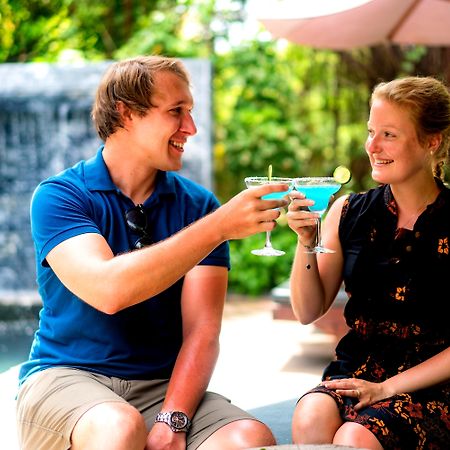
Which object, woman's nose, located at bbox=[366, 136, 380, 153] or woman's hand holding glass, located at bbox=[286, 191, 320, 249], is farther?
woman's nose, located at bbox=[366, 136, 380, 153]

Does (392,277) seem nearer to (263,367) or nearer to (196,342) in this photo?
(196,342)

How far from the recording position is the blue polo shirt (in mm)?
2328

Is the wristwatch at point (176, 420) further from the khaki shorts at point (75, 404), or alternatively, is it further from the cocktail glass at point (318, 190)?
the cocktail glass at point (318, 190)

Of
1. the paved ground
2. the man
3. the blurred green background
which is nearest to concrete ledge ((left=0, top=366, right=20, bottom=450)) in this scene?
the paved ground

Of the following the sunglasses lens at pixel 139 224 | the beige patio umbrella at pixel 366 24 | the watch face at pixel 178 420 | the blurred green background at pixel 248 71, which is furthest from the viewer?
the blurred green background at pixel 248 71

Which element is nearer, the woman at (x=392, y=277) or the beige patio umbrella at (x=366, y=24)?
the woman at (x=392, y=277)

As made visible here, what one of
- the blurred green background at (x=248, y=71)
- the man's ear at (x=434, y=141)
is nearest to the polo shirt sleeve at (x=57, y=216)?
the man's ear at (x=434, y=141)

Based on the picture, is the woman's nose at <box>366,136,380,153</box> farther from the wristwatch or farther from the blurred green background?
the blurred green background

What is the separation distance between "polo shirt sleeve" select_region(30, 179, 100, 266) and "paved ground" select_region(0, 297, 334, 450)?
0.86m

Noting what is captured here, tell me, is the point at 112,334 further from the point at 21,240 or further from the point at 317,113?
the point at 317,113

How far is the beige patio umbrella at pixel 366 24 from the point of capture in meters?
5.63

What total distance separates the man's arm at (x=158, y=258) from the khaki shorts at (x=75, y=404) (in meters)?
0.23

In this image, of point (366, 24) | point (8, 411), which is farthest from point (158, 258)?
point (366, 24)

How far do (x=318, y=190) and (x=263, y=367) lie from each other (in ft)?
9.91
